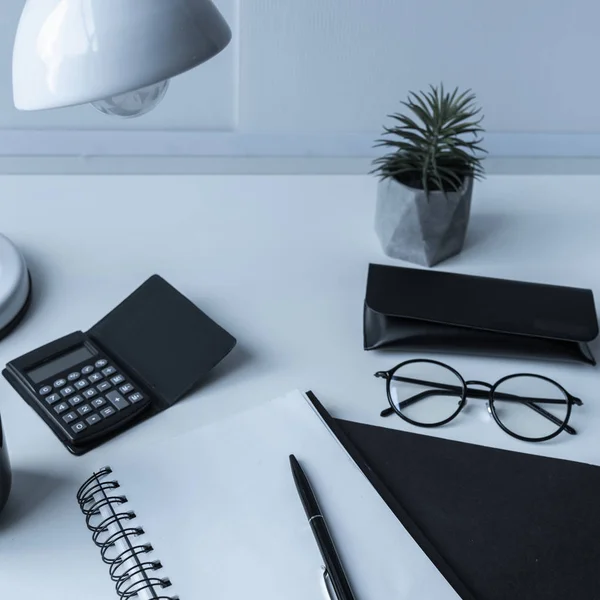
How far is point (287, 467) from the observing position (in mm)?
657

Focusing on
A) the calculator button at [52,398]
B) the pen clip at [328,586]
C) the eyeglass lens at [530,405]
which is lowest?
the pen clip at [328,586]

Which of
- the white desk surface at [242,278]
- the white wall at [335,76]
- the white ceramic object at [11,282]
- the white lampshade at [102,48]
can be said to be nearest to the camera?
the white lampshade at [102,48]

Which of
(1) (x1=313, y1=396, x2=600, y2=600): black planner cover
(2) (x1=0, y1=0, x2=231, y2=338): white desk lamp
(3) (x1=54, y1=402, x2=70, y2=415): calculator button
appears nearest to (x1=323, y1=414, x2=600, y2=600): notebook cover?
(1) (x1=313, y1=396, x2=600, y2=600): black planner cover

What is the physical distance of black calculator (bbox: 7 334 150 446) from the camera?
26.7 inches

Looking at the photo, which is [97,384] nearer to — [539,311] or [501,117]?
[539,311]

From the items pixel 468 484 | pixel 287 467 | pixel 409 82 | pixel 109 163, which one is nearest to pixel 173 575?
pixel 287 467

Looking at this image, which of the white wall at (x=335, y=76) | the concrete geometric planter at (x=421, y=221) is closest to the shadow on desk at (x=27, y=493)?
the concrete geometric planter at (x=421, y=221)

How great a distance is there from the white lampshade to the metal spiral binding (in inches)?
11.3

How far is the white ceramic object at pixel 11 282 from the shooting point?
2.54ft

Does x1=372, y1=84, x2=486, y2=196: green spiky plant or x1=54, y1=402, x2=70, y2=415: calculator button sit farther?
x1=372, y1=84, x2=486, y2=196: green spiky plant

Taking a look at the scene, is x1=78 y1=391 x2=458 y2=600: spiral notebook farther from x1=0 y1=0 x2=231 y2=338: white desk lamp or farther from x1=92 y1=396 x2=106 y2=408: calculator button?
x1=0 y1=0 x2=231 y2=338: white desk lamp

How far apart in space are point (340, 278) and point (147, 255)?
214 millimetres

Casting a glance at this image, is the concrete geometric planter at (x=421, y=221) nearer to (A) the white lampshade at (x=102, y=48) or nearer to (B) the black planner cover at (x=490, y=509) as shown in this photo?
(B) the black planner cover at (x=490, y=509)

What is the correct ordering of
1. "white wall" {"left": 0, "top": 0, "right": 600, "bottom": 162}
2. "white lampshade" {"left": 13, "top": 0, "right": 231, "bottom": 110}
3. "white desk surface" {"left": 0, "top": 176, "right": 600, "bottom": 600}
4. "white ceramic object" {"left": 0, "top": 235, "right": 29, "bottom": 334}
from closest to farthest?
"white lampshade" {"left": 13, "top": 0, "right": 231, "bottom": 110} < "white desk surface" {"left": 0, "top": 176, "right": 600, "bottom": 600} < "white ceramic object" {"left": 0, "top": 235, "right": 29, "bottom": 334} < "white wall" {"left": 0, "top": 0, "right": 600, "bottom": 162}
